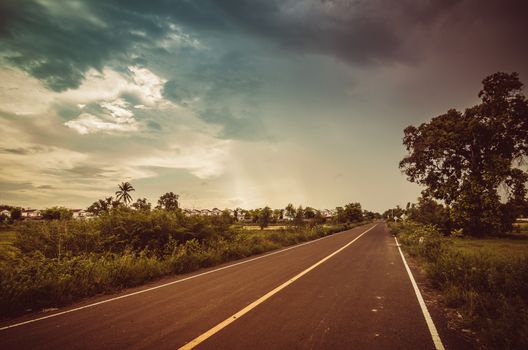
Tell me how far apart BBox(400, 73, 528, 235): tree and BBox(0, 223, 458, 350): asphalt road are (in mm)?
25287

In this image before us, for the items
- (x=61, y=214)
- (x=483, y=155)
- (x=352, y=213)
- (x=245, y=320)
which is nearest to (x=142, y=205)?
(x=61, y=214)

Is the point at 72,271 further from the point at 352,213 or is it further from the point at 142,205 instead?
the point at 352,213

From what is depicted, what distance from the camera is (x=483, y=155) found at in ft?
98.7

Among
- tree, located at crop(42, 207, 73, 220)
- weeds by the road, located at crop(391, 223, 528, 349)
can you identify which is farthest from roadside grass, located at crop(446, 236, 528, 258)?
tree, located at crop(42, 207, 73, 220)

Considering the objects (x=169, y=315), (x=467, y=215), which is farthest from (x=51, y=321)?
(x=467, y=215)

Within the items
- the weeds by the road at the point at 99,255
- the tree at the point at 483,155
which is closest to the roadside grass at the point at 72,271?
the weeds by the road at the point at 99,255

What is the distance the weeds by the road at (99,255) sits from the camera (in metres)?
6.99

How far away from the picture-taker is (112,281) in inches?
338

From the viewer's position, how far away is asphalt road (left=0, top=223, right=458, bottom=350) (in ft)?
14.3

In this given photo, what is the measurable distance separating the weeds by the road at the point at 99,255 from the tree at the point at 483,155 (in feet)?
79.1

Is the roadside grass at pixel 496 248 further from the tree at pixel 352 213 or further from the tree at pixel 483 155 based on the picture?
the tree at pixel 352 213

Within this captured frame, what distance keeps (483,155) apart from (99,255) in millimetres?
35618

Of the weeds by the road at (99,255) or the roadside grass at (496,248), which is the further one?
the roadside grass at (496,248)

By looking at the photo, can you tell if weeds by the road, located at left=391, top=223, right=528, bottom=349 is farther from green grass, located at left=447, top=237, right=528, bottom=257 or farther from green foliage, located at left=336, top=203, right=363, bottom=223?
green foliage, located at left=336, top=203, right=363, bottom=223
